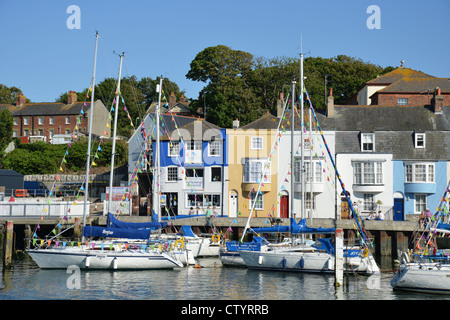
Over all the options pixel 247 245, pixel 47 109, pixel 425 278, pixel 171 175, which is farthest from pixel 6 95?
pixel 425 278

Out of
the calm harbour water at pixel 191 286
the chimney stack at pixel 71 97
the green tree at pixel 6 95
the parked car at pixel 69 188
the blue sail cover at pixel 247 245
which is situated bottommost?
the calm harbour water at pixel 191 286

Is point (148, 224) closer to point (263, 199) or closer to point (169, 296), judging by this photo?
point (169, 296)

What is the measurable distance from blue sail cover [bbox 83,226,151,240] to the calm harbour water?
1.98 metres

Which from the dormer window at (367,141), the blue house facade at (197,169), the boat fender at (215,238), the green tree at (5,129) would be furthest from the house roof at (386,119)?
the green tree at (5,129)

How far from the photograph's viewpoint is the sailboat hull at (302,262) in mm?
30266

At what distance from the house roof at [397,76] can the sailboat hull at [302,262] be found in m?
36.7

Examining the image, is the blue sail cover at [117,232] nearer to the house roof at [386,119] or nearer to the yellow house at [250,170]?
the yellow house at [250,170]

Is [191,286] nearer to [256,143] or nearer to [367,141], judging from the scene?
[256,143]

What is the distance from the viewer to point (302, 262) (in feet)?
102
